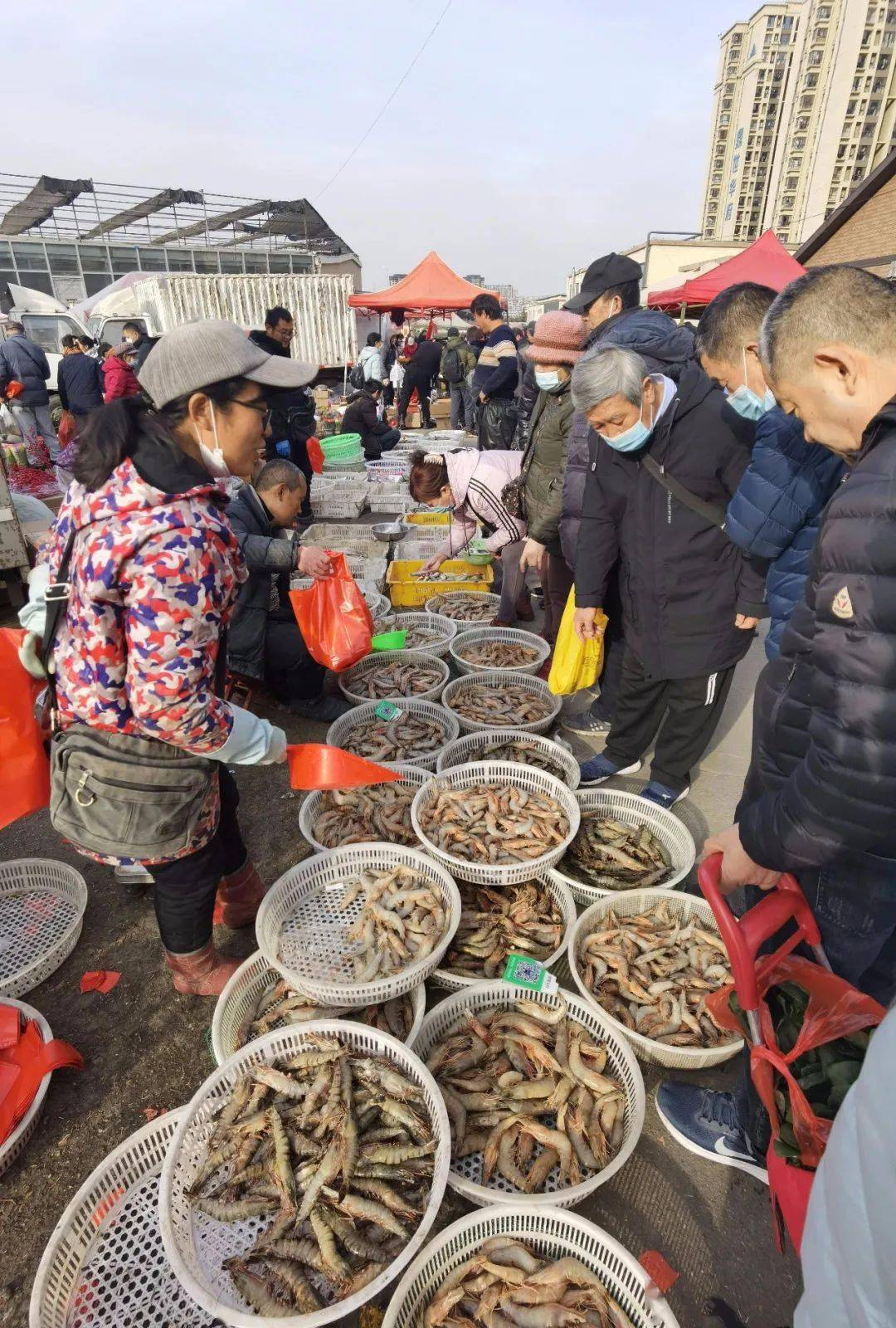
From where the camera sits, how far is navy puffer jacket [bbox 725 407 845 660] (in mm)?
2682

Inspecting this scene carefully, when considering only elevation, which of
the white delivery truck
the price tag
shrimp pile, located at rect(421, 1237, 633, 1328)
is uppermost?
the white delivery truck

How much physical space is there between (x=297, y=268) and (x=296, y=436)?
33.6 m

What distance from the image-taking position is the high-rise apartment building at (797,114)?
72.9 meters

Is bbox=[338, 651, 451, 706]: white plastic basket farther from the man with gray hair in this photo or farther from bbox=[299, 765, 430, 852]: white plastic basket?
the man with gray hair

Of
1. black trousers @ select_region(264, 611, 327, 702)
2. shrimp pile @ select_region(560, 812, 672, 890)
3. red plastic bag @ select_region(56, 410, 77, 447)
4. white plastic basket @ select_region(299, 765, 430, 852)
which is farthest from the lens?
red plastic bag @ select_region(56, 410, 77, 447)

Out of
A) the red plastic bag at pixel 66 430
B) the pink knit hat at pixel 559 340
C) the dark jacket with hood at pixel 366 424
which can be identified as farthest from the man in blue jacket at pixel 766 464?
the red plastic bag at pixel 66 430

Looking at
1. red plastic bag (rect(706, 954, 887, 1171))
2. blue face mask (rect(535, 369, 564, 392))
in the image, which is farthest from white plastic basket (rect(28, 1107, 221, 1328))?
blue face mask (rect(535, 369, 564, 392))

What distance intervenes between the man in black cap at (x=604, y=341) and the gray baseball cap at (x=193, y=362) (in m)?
2.17

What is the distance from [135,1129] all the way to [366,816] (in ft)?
5.88

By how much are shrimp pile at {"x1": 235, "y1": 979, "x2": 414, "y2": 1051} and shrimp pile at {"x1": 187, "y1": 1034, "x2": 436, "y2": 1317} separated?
0.22 m

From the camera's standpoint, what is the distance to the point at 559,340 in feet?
14.5


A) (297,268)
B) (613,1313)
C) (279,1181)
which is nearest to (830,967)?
(613,1313)

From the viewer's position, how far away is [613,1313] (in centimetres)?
179

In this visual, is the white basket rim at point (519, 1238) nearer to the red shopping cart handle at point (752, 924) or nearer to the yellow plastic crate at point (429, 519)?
the red shopping cart handle at point (752, 924)
